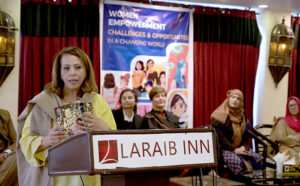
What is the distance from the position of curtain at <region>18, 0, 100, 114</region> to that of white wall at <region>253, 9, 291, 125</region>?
2.64m

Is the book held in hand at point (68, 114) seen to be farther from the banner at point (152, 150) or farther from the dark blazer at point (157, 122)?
the dark blazer at point (157, 122)

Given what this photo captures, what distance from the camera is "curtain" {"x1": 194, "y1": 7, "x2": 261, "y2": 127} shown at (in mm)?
5703

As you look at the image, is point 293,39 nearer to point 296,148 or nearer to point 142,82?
point 296,148

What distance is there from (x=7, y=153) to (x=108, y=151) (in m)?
3.05

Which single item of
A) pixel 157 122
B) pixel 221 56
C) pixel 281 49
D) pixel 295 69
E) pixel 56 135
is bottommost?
pixel 157 122

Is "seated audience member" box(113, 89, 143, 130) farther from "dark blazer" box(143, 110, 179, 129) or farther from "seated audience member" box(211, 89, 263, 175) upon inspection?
"seated audience member" box(211, 89, 263, 175)

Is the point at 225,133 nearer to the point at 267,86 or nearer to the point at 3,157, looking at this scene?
the point at 267,86

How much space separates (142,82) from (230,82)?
4.79 feet

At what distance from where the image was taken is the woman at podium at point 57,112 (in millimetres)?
1676

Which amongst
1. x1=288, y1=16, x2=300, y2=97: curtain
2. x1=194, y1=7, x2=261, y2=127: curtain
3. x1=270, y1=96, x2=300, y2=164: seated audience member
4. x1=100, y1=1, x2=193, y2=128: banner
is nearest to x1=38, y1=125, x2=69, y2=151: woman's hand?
x1=100, y1=1, x2=193, y2=128: banner

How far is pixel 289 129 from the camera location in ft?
17.2

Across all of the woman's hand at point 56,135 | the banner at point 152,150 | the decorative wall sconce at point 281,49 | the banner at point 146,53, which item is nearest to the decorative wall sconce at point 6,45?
the banner at point 146,53

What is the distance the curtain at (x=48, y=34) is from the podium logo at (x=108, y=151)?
12.9 feet

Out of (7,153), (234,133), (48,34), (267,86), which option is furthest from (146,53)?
(7,153)
